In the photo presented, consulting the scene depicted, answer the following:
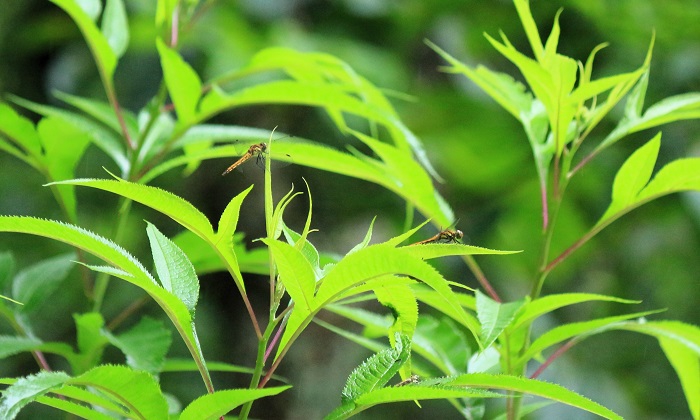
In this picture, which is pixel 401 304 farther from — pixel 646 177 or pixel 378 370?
pixel 646 177

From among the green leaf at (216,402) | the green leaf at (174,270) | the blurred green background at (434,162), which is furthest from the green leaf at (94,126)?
the blurred green background at (434,162)

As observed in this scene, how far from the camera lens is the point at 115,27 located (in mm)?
778

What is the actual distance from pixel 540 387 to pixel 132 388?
0.20 metres

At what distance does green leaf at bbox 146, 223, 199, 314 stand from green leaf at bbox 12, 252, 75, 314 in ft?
0.98

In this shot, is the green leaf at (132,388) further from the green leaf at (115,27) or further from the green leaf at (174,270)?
the green leaf at (115,27)

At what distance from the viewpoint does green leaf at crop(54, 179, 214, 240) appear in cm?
37

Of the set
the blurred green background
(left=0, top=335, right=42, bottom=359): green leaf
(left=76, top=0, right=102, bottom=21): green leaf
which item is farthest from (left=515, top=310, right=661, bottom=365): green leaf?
the blurred green background

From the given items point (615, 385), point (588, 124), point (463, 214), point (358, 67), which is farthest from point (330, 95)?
point (615, 385)

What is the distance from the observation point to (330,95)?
63cm

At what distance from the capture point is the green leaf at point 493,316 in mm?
452

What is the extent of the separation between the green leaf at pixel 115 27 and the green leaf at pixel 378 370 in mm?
478

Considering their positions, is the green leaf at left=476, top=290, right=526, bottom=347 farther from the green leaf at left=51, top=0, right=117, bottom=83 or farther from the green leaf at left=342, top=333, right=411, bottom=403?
the green leaf at left=51, top=0, right=117, bottom=83

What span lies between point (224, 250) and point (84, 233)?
0.07 metres

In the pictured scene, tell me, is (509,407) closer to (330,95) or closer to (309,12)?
(330,95)
